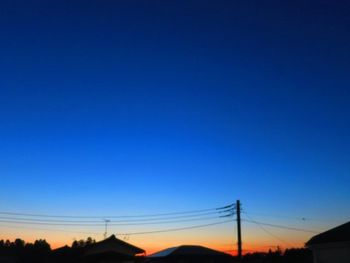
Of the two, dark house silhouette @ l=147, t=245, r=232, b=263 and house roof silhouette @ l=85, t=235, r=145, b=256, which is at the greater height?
house roof silhouette @ l=85, t=235, r=145, b=256

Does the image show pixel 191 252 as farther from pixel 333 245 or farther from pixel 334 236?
pixel 333 245

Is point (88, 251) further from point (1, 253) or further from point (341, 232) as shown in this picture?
point (341, 232)

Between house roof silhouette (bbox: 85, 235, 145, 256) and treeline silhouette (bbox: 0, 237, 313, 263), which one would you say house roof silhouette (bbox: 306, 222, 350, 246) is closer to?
treeline silhouette (bbox: 0, 237, 313, 263)

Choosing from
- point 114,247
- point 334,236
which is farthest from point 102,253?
point 334,236

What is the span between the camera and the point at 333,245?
24188 millimetres

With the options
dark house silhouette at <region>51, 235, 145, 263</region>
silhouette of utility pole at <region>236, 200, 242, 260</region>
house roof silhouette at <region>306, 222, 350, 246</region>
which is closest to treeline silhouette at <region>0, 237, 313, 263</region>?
dark house silhouette at <region>51, 235, 145, 263</region>

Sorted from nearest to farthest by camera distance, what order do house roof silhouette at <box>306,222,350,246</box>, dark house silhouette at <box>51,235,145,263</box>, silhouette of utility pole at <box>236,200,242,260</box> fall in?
house roof silhouette at <box>306,222,350,246</box>
silhouette of utility pole at <box>236,200,242,260</box>
dark house silhouette at <box>51,235,145,263</box>

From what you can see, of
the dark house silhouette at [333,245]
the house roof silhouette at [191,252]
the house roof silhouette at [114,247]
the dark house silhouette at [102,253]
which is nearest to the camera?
the dark house silhouette at [333,245]

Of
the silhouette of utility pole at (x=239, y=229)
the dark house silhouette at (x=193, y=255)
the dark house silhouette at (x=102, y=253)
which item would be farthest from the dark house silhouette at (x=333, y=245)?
the dark house silhouette at (x=102, y=253)

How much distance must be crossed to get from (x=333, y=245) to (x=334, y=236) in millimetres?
737

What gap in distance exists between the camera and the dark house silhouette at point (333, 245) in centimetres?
2339

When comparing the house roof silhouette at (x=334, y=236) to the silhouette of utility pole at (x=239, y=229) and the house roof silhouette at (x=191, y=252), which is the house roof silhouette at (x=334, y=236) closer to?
the silhouette of utility pole at (x=239, y=229)

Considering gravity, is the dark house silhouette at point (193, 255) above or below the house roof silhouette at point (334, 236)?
below

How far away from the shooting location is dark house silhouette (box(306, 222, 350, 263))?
2339 centimetres
